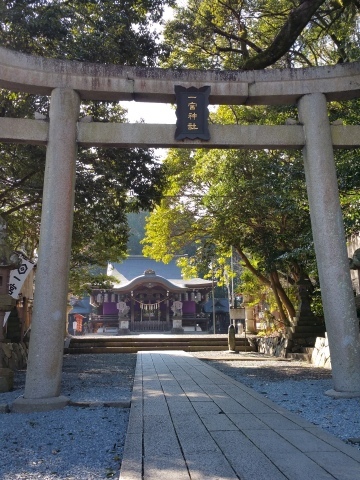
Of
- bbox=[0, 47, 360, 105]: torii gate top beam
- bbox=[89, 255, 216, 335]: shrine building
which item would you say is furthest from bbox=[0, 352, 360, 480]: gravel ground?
bbox=[89, 255, 216, 335]: shrine building

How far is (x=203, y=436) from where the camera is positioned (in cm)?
345

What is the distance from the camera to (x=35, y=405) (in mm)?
4965

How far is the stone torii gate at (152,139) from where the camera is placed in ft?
17.8

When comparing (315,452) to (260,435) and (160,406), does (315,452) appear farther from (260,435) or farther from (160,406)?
(160,406)

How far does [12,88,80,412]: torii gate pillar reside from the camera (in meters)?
5.20

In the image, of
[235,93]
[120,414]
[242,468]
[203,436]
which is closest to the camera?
[242,468]

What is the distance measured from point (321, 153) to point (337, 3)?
5356 millimetres

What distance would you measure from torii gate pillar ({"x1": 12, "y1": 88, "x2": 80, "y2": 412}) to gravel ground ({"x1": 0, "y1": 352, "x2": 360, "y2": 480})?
0.44 meters

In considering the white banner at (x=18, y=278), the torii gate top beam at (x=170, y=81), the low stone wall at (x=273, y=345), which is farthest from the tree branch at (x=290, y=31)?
the low stone wall at (x=273, y=345)

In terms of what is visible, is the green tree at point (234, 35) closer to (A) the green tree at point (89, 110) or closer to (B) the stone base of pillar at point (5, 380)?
(A) the green tree at point (89, 110)

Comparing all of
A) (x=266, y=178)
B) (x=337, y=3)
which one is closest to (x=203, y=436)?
(x=266, y=178)

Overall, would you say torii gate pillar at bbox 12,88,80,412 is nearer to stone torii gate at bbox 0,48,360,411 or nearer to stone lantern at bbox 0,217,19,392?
stone torii gate at bbox 0,48,360,411

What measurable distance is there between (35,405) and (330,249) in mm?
4356

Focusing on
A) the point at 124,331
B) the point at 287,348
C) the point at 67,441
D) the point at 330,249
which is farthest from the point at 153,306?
the point at 67,441
